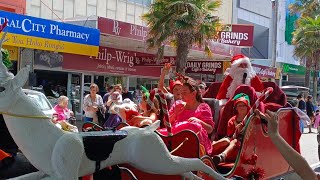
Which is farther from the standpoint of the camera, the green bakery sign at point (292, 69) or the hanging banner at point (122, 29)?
the green bakery sign at point (292, 69)

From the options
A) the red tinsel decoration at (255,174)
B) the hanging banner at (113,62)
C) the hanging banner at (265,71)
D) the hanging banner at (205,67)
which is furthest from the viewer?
the hanging banner at (265,71)

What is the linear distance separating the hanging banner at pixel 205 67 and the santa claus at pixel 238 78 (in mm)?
17152

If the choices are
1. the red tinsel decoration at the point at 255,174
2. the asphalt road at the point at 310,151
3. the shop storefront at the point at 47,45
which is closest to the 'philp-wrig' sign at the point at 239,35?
the shop storefront at the point at 47,45

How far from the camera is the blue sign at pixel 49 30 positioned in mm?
14906

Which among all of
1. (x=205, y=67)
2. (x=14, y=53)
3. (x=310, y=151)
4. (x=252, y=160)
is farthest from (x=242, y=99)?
(x=205, y=67)

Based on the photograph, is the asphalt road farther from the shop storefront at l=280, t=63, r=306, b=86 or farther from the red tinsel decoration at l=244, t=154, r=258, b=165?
the shop storefront at l=280, t=63, r=306, b=86

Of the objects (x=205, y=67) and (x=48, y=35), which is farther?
(x=205, y=67)

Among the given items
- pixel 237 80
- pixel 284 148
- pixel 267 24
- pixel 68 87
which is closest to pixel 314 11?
pixel 267 24

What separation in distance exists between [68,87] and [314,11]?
24436 mm

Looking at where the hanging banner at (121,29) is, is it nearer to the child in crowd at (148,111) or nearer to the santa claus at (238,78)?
the santa claus at (238,78)

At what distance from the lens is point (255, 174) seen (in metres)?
6.07

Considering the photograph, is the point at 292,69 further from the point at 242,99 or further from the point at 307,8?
the point at 242,99

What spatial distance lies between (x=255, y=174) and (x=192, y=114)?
1080mm

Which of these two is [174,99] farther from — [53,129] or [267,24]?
[267,24]
